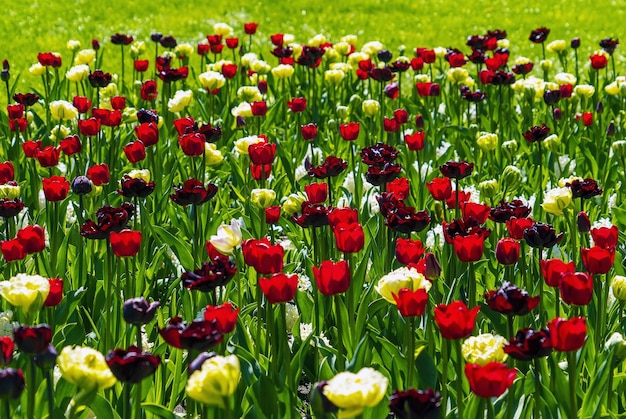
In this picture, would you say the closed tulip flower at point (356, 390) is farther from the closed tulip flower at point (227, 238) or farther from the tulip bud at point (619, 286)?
the tulip bud at point (619, 286)

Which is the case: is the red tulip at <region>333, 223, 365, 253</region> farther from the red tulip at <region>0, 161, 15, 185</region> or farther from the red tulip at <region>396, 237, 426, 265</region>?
the red tulip at <region>0, 161, 15, 185</region>

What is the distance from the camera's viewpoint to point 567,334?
82.7 inches

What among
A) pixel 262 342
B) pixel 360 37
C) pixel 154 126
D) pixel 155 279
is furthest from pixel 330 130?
pixel 360 37

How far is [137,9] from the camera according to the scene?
453 inches

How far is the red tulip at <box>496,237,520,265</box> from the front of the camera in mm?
2865

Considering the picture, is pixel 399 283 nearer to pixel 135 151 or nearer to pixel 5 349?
pixel 5 349

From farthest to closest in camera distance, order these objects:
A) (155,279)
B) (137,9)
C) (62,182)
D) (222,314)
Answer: (137,9), (155,279), (62,182), (222,314)

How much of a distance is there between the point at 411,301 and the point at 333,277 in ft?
0.75

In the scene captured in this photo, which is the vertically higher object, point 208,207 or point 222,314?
point 222,314

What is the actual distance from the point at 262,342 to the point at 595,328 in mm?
1083

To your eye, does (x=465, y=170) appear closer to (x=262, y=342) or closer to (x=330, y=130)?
(x=262, y=342)

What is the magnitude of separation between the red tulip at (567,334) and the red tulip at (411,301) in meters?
0.33

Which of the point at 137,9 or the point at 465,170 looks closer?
the point at 465,170

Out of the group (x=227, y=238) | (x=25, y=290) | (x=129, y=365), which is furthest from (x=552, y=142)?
(x=129, y=365)
